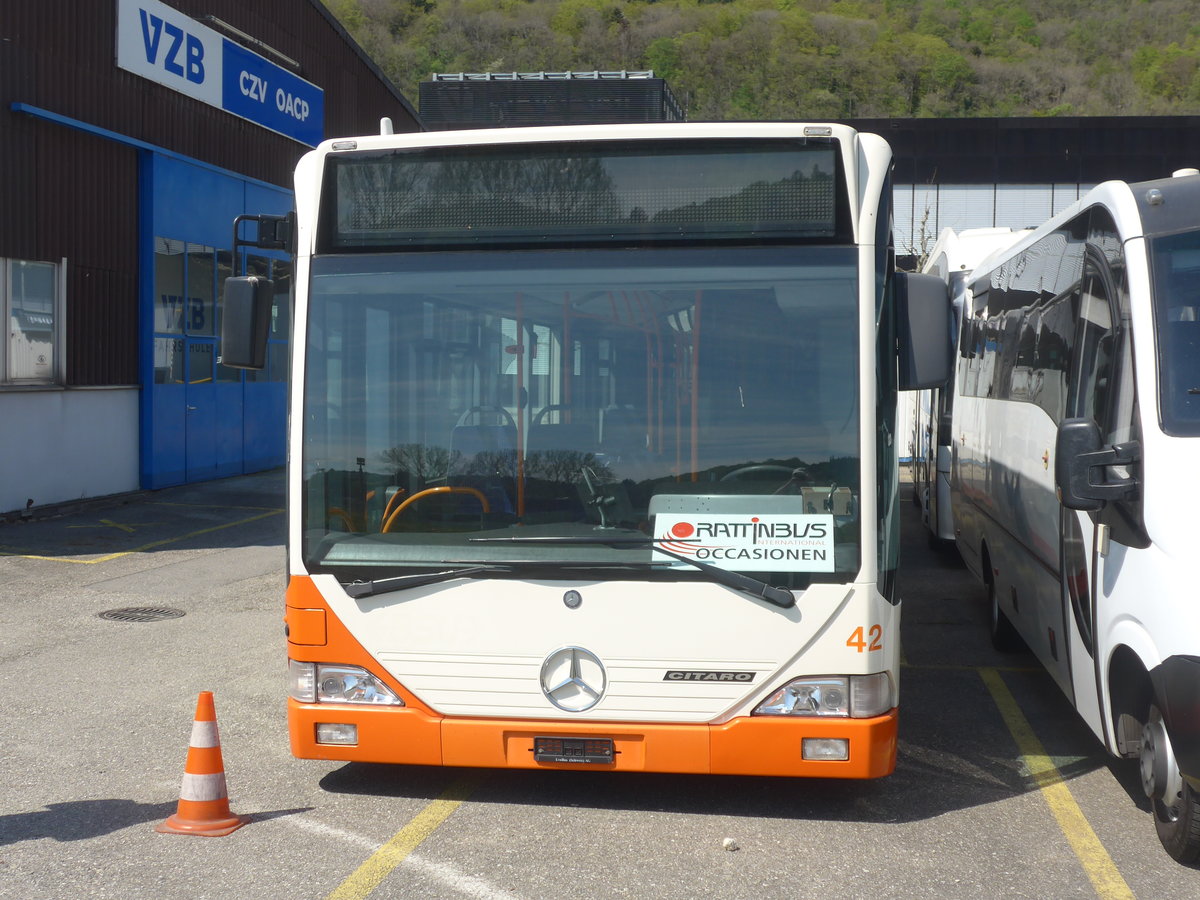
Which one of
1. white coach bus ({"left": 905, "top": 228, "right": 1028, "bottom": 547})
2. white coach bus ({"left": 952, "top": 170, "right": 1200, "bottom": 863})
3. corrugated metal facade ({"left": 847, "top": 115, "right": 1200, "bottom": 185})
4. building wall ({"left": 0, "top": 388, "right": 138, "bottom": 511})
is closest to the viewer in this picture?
white coach bus ({"left": 952, "top": 170, "right": 1200, "bottom": 863})

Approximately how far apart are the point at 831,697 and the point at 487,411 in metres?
1.75

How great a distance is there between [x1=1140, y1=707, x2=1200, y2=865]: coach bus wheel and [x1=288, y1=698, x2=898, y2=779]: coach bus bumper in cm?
99

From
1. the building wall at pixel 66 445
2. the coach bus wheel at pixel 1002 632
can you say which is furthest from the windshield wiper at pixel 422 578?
the building wall at pixel 66 445

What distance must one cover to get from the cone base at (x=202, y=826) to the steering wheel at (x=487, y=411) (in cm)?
182

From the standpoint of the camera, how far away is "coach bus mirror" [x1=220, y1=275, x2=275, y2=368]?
17.4 ft

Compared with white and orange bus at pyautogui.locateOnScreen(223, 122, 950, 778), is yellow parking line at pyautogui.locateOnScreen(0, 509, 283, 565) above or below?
below

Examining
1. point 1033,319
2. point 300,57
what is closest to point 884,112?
point 300,57

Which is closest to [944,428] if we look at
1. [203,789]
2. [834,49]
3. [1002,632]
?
[1002,632]

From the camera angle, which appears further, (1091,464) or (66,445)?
(66,445)

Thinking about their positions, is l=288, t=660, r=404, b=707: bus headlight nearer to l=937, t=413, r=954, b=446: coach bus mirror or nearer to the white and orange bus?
the white and orange bus

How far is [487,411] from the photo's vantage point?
16.6 feet

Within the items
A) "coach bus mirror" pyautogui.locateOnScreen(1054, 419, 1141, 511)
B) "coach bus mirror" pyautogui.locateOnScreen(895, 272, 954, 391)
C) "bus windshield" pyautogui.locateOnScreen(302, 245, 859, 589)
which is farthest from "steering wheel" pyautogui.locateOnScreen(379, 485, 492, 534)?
"coach bus mirror" pyautogui.locateOnScreen(1054, 419, 1141, 511)

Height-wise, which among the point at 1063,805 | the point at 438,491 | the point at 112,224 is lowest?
the point at 1063,805

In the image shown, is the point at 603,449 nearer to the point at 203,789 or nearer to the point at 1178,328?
the point at 203,789
